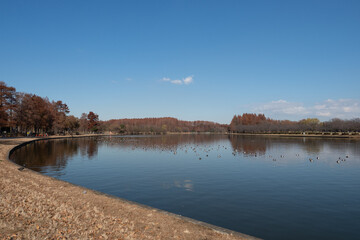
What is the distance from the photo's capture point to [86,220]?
811 centimetres

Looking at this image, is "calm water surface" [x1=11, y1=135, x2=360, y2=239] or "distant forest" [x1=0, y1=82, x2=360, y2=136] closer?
"calm water surface" [x1=11, y1=135, x2=360, y2=239]

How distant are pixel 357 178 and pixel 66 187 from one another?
68.7 feet

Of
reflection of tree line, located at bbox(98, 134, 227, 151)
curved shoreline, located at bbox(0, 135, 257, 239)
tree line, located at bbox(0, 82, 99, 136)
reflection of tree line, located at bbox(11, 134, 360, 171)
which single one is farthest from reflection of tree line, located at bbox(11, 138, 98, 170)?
tree line, located at bbox(0, 82, 99, 136)

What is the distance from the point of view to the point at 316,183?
17297 millimetres

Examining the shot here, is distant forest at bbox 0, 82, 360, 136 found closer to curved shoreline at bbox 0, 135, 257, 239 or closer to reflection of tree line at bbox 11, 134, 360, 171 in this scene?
reflection of tree line at bbox 11, 134, 360, 171

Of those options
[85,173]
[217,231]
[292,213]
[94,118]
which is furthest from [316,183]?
[94,118]

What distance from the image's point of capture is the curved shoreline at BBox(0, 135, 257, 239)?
7.09 meters

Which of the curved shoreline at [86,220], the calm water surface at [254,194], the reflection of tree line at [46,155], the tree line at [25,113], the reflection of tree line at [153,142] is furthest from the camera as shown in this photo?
the tree line at [25,113]

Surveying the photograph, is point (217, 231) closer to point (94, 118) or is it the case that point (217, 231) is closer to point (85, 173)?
point (85, 173)

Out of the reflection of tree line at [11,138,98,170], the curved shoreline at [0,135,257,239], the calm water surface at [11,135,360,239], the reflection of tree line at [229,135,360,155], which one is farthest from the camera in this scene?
the reflection of tree line at [229,135,360,155]

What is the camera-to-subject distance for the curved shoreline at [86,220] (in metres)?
7.09

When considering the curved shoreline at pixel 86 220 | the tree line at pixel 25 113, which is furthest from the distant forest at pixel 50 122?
the curved shoreline at pixel 86 220

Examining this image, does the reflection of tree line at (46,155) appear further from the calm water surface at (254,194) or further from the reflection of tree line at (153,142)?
the reflection of tree line at (153,142)

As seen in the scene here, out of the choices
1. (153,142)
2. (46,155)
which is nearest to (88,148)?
(46,155)
